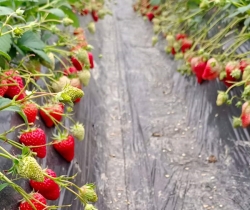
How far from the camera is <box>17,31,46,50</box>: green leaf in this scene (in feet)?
4.80

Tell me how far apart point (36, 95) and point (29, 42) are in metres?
0.28

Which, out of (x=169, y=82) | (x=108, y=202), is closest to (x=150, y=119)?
(x=169, y=82)

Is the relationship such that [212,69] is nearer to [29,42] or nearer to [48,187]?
[29,42]

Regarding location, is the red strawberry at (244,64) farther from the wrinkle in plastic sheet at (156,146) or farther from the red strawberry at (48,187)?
the red strawberry at (48,187)

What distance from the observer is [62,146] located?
1.40 meters

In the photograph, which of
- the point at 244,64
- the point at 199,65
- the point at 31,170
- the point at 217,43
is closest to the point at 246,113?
the point at 244,64

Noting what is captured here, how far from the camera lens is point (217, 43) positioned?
2090 millimetres

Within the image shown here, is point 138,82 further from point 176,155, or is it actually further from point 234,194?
point 234,194

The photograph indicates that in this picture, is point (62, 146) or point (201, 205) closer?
point (62, 146)

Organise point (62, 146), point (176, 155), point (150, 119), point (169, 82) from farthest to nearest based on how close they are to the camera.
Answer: point (169, 82) → point (150, 119) → point (176, 155) → point (62, 146)

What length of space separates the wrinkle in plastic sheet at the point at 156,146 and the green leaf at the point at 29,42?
0.82 ft

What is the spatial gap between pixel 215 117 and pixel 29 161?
1289 mm

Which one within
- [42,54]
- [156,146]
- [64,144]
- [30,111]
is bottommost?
[156,146]

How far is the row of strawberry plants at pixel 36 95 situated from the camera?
937 millimetres
